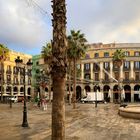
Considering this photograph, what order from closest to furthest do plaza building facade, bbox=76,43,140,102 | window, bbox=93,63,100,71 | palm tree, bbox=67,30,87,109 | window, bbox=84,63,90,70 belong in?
1. palm tree, bbox=67,30,87,109
2. plaza building facade, bbox=76,43,140,102
3. window, bbox=93,63,100,71
4. window, bbox=84,63,90,70

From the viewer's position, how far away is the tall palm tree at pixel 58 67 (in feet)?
40.5

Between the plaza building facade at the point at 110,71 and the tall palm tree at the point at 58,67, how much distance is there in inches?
3438

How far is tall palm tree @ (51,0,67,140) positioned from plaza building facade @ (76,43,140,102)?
87317 millimetres

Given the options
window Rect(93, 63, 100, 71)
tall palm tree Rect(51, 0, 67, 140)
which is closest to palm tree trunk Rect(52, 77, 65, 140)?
tall palm tree Rect(51, 0, 67, 140)

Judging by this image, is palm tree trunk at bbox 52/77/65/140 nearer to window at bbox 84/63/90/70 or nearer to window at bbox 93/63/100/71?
window at bbox 93/63/100/71

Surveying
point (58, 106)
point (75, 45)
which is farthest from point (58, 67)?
point (75, 45)

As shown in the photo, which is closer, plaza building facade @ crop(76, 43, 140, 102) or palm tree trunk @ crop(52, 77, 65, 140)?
palm tree trunk @ crop(52, 77, 65, 140)

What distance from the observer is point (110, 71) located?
339ft

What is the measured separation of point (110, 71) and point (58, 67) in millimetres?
91613

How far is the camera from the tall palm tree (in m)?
12.3

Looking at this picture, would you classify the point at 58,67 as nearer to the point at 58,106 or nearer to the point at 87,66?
the point at 58,106

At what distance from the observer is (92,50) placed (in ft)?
343

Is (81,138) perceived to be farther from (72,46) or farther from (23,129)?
(72,46)

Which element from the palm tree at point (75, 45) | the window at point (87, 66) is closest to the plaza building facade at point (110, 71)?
the window at point (87, 66)
